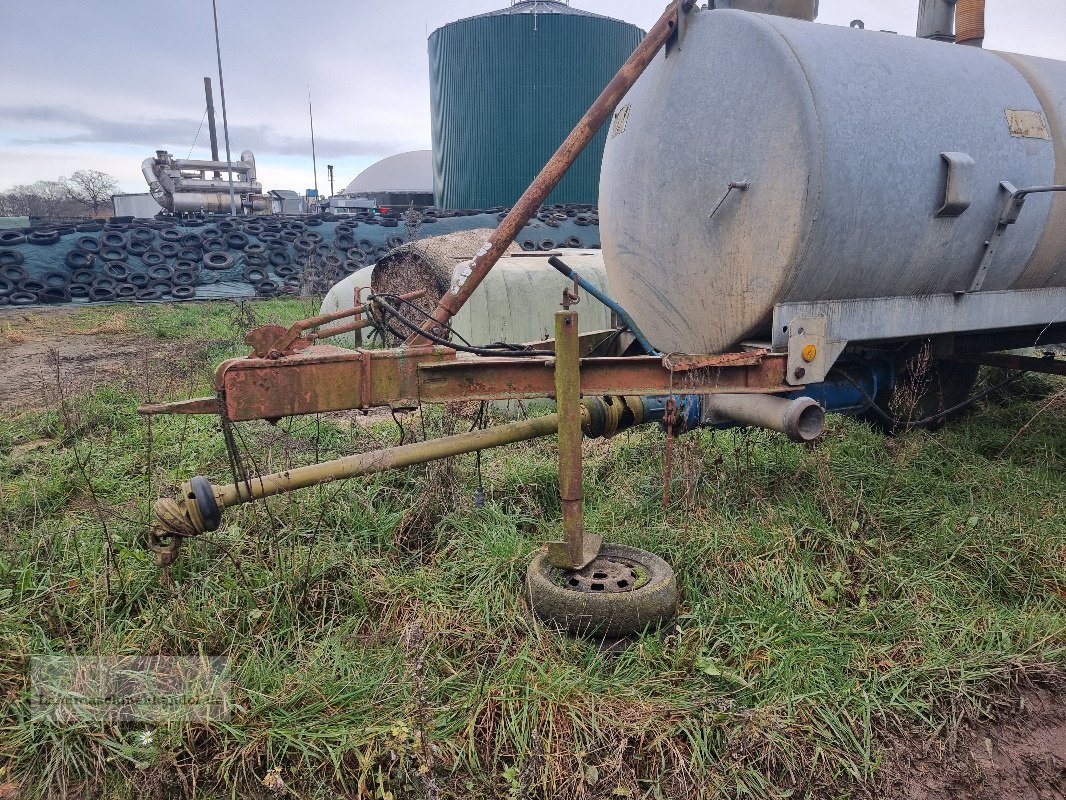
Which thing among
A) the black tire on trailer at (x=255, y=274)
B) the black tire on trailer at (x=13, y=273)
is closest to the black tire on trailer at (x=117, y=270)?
the black tire on trailer at (x=13, y=273)

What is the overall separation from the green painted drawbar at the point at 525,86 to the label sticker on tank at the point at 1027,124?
15675 millimetres

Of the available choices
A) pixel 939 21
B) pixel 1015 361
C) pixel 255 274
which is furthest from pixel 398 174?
pixel 1015 361

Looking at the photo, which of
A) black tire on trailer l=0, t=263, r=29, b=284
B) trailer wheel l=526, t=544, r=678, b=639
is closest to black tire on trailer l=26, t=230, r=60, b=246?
black tire on trailer l=0, t=263, r=29, b=284

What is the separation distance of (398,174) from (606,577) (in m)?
44.5

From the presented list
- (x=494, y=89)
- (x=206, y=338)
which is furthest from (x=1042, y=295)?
(x=494, y=89)

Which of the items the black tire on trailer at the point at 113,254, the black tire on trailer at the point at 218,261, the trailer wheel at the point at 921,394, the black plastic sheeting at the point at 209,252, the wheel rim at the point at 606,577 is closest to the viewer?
the wheel rim at the point at 606,577

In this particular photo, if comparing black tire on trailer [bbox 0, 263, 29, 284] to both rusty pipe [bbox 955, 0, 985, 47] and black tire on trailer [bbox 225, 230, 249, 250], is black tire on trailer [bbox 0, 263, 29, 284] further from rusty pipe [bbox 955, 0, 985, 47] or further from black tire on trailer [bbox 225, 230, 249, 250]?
rusty pipe [bbox 955, 0, 985, 47]

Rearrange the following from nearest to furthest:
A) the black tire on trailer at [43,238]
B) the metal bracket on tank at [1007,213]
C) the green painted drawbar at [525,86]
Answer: the metal bracket on tank at [1007,213]
the black tire on trailer at [43,238]
the green painted drawbar at [525,86]

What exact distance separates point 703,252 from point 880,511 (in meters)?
1.66

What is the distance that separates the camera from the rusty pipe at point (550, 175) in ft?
10.7

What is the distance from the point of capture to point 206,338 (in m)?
9.88

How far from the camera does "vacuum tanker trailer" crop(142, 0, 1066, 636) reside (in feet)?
9.49

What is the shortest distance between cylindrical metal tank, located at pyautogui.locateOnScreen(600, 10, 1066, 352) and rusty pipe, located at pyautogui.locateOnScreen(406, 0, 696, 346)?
0.43 feet

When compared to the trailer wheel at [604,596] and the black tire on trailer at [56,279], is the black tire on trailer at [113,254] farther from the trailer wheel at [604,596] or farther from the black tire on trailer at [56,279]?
the trailer wheel at [604,596]
